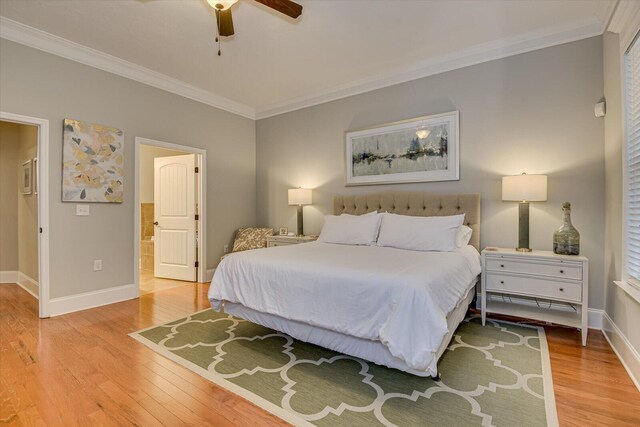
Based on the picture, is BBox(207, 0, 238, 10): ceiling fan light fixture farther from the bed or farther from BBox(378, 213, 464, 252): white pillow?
BBox(378, 213, 464, 252): white pillow

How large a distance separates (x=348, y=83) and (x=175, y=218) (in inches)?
132

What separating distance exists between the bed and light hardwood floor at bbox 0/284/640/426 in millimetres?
629

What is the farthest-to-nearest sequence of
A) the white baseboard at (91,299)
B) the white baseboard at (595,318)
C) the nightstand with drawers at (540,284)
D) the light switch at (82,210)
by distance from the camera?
the light switch at (82,210), the white baseboard at (91,299), the white baseboard at (595,318), the nightstand with drawers at (540,284)

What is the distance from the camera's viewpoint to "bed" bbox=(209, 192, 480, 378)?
1.72 m

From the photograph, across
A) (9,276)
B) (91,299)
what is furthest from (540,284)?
(9,276)

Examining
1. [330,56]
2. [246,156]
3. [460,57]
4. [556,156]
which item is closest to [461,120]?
[460,57]

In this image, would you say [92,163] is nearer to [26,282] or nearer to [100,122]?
[100,122]

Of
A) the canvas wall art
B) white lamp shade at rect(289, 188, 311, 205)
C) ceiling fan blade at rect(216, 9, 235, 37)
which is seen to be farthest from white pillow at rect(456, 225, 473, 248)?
the canvas wall art

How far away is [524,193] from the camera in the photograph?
2820 mm

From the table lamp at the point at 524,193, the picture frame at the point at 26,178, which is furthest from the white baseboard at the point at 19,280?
the table lamp at the point at 524,193

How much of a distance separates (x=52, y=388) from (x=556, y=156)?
4.40m

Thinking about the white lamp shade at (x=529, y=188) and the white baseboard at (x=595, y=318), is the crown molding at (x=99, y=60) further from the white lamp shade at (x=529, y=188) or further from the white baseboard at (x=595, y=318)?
the white baseboard at (x=595, y=318)

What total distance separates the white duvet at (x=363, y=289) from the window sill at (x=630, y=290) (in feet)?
3.10

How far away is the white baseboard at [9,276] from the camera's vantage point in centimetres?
473
